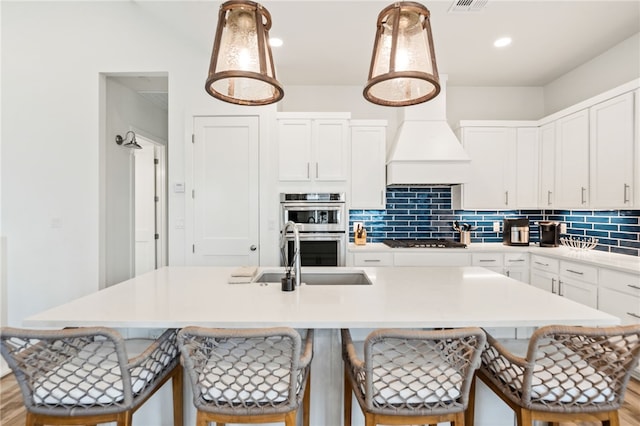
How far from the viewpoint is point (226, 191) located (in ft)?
10.5

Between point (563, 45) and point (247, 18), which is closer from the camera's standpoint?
point (247, 18)

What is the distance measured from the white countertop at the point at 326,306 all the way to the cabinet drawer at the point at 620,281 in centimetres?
124

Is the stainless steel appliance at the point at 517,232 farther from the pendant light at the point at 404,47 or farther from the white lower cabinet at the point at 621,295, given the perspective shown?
the pendant light at the point at 404,47

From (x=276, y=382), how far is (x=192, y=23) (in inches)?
120

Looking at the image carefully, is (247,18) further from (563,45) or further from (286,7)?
(563,45)

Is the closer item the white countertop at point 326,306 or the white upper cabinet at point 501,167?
the white countertop at point 326,306

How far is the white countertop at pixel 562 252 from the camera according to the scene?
2.40m

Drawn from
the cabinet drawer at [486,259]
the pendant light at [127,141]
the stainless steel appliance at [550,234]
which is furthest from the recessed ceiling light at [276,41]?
the stainless steel appliance at [550,234]

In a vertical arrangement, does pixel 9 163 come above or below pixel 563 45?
below

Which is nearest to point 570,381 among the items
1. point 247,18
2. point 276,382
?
point 276,382

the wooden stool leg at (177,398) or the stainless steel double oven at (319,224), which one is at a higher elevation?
the stainless steel double oven at (319,224)

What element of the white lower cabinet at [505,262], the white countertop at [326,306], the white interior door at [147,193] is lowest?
the white lower cabinet at [505,262]

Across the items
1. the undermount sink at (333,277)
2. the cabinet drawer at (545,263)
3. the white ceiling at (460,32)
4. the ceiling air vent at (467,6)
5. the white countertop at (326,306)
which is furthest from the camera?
the cabinet drawer at (545,263)

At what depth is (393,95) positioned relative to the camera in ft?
5.08
